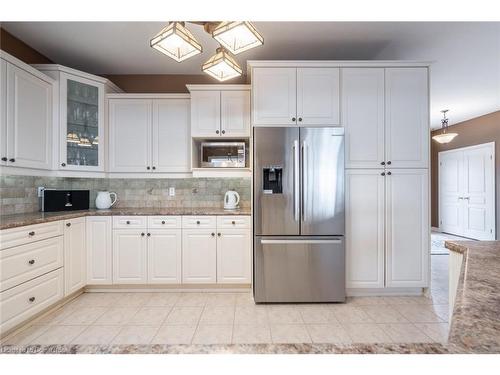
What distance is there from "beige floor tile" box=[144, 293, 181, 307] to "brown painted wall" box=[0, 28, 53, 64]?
2.92 meters

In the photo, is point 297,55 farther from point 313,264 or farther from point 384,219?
point 313,264

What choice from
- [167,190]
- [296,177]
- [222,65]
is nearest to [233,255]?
[296,177]

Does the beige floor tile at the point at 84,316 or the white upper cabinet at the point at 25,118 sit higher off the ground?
the white upper cabinet at the point at 25,118

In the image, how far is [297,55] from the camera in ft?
9.63

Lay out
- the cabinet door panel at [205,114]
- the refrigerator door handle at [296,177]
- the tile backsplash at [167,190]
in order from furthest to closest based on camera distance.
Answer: the tile backsplash at [167,190], the cabinet door panel at [205,114], the refrigerator door handle at [296,177]

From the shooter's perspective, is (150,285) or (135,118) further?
(135,118)

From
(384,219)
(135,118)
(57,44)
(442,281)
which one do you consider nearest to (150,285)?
(135,118)

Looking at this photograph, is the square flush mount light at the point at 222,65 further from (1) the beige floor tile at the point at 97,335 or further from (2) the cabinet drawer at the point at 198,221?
(1) the beige floor tile at the point at 97,335

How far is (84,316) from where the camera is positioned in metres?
2.28

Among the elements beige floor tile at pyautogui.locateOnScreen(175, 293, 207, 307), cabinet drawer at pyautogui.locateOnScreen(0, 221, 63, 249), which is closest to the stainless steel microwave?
beige floor tile at pyautogui.locateOnScreen(175, 293, 207, 307)

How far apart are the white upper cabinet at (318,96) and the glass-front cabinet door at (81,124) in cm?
234

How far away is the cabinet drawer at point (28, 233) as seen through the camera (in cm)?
188

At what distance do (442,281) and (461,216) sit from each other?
12.2ft

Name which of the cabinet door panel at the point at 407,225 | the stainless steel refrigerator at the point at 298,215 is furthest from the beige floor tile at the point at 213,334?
the cabinet door panel at the point at 407,225
